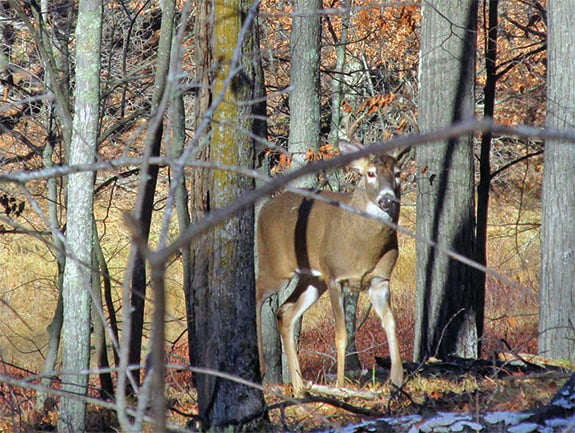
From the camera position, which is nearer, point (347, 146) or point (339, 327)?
point (347, 146)

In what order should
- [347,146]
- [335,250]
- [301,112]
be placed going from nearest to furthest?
1. [347,146]
2. [335,250]
3. [301,112]

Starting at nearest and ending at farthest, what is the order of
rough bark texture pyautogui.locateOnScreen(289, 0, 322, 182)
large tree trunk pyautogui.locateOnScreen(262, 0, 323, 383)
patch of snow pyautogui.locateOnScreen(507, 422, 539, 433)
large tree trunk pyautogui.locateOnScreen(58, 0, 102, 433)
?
patch of snow pyautogui.locateOnScreen(507, 422, 539, 433) → large tree trunk pyautogui.locateOnScreen(58, 0, 102, 433) → large tree trunk pyautogui.locateOnScreen(262, 0, 323, 383) → rough bark texture pyautogui.locateOnScreen(289, 0, 322, 182)

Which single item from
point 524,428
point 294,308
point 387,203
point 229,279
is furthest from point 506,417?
point 294,308

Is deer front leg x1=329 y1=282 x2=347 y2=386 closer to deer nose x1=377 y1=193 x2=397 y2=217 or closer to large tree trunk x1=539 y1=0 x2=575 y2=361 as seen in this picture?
deer nose x1=377 y1=193 x2=397 y2=217

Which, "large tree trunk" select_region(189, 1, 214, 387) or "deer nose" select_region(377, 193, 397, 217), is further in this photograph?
"deer nose" select_region(377, 193, 397, 217)

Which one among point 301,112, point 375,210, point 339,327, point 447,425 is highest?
point 301,112

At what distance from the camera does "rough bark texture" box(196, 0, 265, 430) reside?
4.85 m

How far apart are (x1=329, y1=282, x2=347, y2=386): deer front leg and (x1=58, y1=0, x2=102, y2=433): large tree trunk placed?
2.01 m

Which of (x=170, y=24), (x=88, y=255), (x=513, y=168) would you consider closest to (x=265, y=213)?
(x=170, y=24)

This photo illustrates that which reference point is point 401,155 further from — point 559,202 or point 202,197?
point 202,197

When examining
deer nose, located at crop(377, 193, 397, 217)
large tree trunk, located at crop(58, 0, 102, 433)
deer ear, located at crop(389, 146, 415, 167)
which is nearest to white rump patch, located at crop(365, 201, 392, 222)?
deer nose, located at crop(377, 193, 397, 217)

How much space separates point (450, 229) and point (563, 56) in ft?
6.26

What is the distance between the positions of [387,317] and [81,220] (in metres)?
2.62

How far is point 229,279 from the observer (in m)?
4.95
